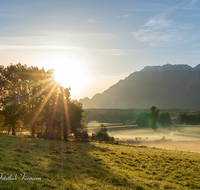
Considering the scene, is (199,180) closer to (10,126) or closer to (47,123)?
(47,123)

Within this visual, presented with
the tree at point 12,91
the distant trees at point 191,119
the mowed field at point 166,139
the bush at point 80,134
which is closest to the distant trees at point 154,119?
the mowed field at point 166,139

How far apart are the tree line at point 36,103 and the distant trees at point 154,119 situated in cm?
9620

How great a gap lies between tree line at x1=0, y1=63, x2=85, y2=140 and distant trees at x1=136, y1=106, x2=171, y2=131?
316ft

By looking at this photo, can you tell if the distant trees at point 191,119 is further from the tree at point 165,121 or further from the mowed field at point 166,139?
the mowed field at point 166,139

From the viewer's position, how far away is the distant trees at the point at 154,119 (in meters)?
135

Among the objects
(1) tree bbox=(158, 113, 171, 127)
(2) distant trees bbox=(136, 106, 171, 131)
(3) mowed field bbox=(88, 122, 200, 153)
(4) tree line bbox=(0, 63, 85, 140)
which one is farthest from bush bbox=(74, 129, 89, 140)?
(1) tree bbox=(158, 113, 171, 127)

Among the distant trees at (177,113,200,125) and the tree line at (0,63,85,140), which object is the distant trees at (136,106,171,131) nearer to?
the distant trees at (177,113,200,125)

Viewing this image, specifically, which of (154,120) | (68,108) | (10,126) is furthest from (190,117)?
(10,126)

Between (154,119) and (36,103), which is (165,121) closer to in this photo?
(154,119)

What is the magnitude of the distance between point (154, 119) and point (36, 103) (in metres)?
109

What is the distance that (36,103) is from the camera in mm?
47125

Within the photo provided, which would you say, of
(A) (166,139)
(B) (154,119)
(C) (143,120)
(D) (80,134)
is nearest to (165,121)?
(C) (143,120)

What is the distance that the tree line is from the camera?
145 feet

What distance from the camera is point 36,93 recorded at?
153ft
